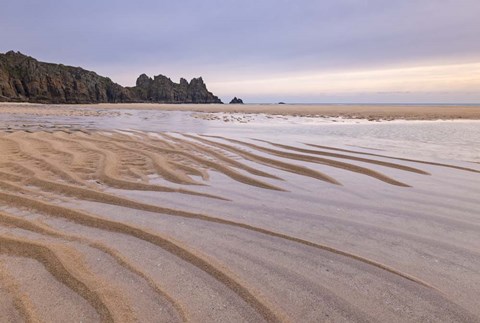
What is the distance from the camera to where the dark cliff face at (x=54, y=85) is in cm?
8669

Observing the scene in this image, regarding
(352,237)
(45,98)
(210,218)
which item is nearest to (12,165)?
(210,218)

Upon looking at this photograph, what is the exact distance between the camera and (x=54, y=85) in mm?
93750

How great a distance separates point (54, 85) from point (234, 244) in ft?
346

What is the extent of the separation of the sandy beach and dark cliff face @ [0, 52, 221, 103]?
88505 millimetres

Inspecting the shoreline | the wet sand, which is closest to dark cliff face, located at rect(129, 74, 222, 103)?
the shoreline

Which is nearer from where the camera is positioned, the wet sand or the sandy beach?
the sandy beach

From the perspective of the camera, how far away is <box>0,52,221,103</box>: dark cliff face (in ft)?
284

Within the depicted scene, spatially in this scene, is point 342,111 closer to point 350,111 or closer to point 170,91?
point 350,111

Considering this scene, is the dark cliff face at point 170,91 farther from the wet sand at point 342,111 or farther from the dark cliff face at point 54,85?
the wet sand at point 342,111

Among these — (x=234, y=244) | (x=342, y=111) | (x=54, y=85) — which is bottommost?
(x=234, y=244)

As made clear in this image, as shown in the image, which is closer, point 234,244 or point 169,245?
point 169,245

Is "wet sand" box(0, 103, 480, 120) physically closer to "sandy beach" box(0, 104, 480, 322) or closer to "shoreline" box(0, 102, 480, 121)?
"shoreline" box(0, 102, 480, 121)

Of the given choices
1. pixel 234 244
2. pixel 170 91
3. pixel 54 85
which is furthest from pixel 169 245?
pixel 170 91

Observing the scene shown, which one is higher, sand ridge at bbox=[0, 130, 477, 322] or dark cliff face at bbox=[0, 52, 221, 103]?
dark cliff face at bbox=[0, 52, 221, 103]
